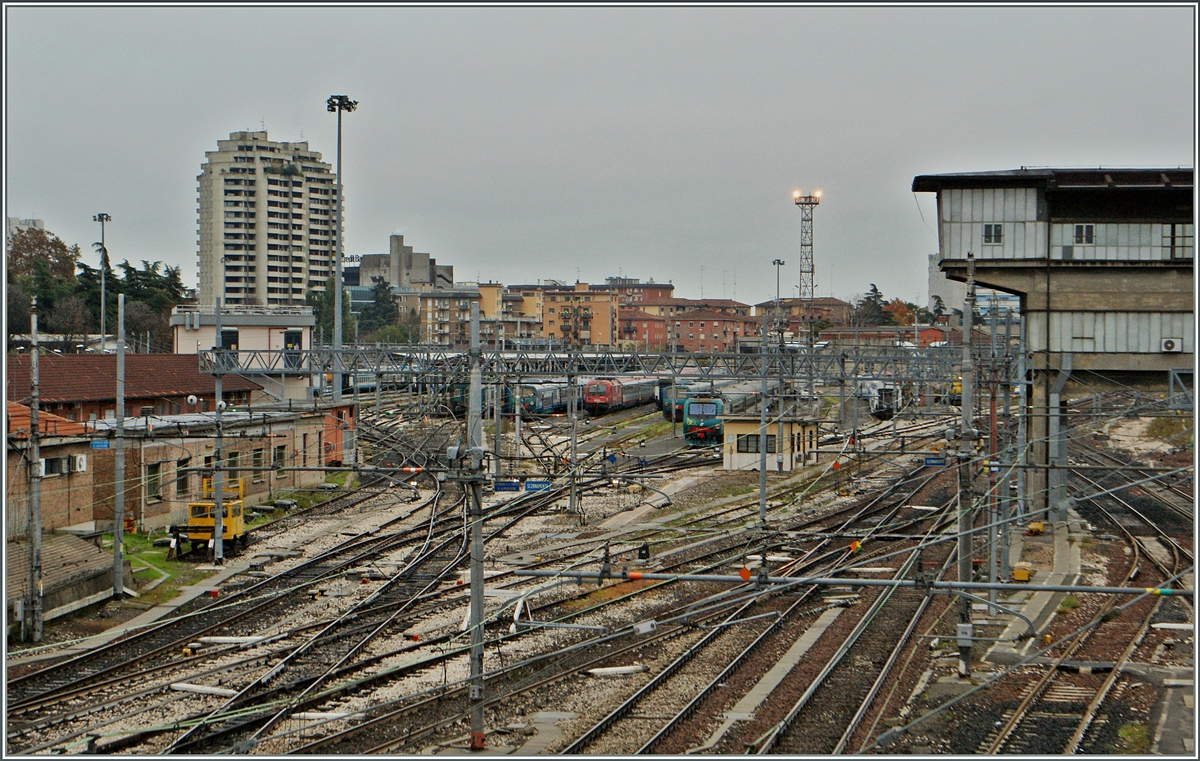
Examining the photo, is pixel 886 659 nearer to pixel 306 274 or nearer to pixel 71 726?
pixel 71 726

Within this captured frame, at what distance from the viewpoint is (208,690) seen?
14359 millimetres

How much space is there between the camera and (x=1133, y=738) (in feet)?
42.3

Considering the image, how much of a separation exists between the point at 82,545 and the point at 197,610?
3.63 metres

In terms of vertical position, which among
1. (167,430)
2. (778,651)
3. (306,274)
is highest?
(306,274)

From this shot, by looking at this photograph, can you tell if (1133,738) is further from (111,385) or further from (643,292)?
(643,292)

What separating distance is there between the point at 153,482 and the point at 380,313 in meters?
66.3

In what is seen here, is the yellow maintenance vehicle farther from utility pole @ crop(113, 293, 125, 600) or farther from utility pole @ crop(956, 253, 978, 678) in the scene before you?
utility pole @ crop(956, 253, 978, 678)

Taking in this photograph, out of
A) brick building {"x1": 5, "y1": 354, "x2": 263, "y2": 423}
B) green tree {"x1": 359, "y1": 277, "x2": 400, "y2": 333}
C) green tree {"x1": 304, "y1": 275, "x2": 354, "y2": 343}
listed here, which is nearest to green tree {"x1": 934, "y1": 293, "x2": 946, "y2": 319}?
green tree {"x1": 359, "y1": 277, "x2": 400, "y2": 333}

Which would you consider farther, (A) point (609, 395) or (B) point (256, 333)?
(A) point (609, 395)

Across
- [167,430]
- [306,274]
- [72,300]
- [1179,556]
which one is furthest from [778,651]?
[306,274]

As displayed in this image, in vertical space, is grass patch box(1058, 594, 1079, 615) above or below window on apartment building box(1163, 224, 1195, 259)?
below

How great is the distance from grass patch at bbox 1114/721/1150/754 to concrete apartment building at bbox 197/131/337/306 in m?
95.1

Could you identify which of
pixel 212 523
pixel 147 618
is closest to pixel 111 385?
pixel 212 523

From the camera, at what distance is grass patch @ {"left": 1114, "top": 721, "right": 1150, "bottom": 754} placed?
1258 cm
